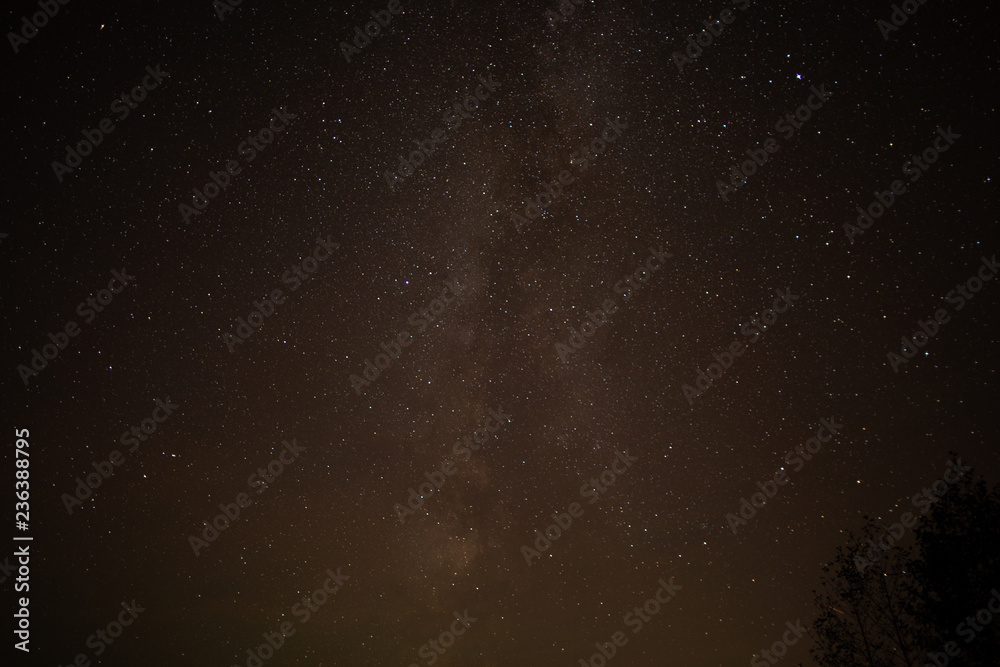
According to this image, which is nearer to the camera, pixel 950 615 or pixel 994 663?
pixel 994 663

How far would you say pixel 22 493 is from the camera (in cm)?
845

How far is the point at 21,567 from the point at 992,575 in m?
13.5

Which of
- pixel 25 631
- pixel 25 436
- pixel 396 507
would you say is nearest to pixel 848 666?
pixel 396 507

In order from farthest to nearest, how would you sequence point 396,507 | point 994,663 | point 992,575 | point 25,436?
point 396,507, point 25,436, point 992,575, point 994,663

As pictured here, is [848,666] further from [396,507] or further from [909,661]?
[396,507]

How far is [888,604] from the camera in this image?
29.6ft

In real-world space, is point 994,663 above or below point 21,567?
below

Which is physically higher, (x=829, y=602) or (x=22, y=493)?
(x=22, y=493)

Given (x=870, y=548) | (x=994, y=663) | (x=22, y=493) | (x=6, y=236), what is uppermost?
(x=6, y=236)

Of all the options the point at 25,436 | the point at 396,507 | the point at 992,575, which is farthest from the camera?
the point at 396,507

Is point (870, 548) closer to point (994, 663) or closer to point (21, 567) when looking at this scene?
point (994, 663)

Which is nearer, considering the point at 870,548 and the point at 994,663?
the point at 994,663

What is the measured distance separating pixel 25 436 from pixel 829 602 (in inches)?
488

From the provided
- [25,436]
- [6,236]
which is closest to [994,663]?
[25,436]
